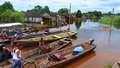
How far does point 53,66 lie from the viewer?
11.1m

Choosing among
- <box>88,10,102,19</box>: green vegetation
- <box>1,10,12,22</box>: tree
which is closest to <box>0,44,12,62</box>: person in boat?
<box>1,10,12,22</box>: tree

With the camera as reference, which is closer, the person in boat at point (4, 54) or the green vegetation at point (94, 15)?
the person in boat at point (4, 54)

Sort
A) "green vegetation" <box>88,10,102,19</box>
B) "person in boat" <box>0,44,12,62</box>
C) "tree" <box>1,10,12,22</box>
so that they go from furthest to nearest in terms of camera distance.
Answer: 1. "green vegetation" <box>88,10,102,19</box>
2. "tree" <box>1,10,12,22</box>
3. "person in boat" <box>0,44,12,62</box>

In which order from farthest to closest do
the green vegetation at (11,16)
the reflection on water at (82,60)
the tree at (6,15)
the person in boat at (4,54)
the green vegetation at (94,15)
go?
the green vegetation at (94,15)
the tree at (6,15)
the green vegetation at (11,16)
the reflection on water at (82,60)
the person in boat at (4,54)

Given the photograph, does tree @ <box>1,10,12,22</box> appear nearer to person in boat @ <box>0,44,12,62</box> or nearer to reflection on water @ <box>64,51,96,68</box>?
reflection on water @ <box>64,51,96,68</box>

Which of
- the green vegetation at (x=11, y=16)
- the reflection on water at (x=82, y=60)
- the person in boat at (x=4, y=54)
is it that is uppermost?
the green vegetation at (x=11, y=16)

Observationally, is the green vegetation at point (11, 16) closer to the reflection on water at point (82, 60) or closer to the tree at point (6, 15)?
the tree at point (6, 15)

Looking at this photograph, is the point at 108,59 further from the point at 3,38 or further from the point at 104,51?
the point at 3,38

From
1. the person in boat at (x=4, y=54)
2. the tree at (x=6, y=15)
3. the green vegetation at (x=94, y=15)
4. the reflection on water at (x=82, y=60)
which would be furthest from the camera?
the green vegetation at (x=94, y=15)

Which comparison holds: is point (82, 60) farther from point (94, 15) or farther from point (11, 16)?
point (94, 15)

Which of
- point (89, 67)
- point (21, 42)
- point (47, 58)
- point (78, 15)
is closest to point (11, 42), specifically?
point (21, 42)

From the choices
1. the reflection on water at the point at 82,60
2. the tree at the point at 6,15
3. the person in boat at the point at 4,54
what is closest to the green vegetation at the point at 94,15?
the tree at the point at 6,15

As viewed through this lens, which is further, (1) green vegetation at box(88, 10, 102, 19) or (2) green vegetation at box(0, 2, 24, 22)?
(1) green vegetation at box(88, 10, 102, 19)

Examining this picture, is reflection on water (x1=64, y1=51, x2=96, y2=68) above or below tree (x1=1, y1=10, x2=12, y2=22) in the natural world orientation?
below
